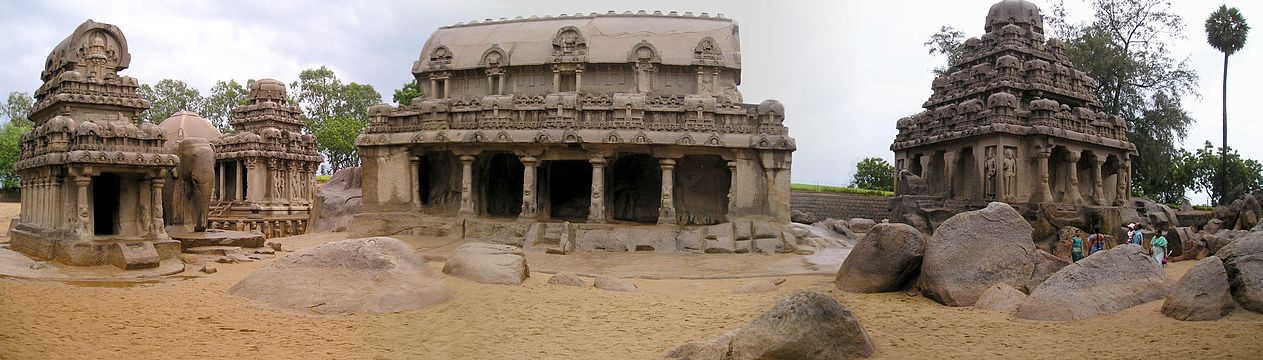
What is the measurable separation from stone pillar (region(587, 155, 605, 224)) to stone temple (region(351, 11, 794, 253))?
0.09ft

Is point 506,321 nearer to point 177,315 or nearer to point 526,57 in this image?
point 177,315

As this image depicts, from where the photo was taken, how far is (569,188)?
836 inches

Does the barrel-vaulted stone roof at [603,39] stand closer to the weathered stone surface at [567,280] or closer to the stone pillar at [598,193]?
the stone pillar at [598,193]

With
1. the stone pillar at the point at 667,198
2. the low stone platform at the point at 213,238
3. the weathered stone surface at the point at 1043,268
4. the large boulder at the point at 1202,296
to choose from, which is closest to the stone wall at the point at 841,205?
the stone pillar at the point at 667,198

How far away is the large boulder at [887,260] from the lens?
412 inches

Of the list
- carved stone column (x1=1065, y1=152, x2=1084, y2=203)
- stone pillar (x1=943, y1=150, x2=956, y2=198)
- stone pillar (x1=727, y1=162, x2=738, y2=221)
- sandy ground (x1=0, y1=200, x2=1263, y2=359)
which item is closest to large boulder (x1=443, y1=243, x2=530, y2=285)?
sandy ground (x1=0, y1=200, x2=1263, y2=359)

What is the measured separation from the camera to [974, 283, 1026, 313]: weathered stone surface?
854 cm

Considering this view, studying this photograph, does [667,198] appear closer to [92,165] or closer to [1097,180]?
[92,165]

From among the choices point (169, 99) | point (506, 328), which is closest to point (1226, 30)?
point (506, 328)

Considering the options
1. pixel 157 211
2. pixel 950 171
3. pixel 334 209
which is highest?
pixel 950 171

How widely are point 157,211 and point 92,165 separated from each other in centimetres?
136

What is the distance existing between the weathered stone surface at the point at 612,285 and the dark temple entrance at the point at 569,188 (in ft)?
31.5

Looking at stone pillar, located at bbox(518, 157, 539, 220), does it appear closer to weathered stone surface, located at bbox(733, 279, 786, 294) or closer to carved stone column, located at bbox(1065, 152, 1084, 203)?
weathered stone surface, located at bbox(733, 279, 786, 294)

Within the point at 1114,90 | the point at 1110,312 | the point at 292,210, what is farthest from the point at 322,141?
the point at 1110,312
